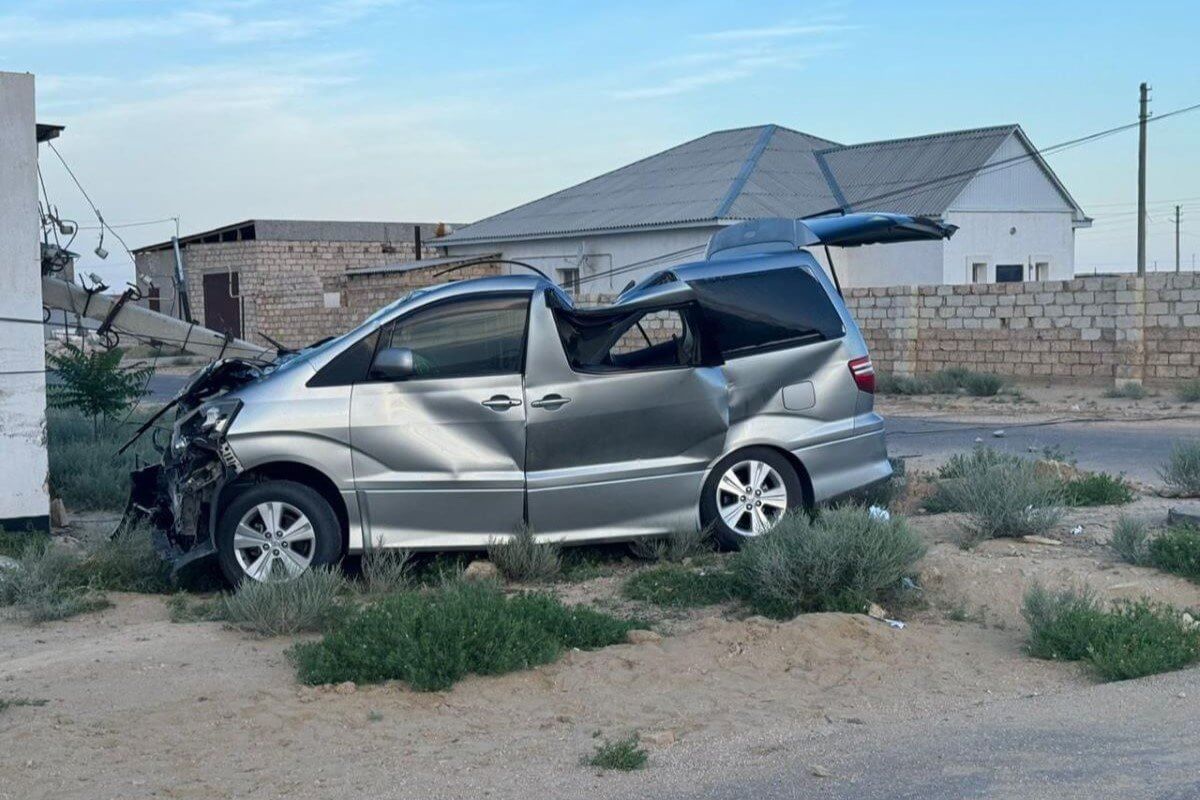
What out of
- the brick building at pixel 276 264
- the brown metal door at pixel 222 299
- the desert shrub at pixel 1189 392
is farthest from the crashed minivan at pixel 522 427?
the brown metal door at pixel 222 299

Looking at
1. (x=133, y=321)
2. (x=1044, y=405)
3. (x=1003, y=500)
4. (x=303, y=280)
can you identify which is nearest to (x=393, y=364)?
(x=1003, y=500)

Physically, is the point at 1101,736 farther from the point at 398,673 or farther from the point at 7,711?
the point at 7,711

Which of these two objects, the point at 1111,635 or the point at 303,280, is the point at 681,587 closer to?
the point at 1111,635

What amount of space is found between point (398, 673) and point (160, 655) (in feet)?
4.59

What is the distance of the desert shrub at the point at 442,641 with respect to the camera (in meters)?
6.61

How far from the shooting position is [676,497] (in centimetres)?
909

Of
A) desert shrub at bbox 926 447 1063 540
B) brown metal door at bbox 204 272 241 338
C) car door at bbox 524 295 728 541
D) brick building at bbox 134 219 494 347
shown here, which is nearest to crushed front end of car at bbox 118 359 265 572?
car door at bbox 524 295 728 541

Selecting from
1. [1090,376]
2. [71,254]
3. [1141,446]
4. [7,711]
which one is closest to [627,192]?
[1090,376]

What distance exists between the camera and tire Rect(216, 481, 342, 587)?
845cm

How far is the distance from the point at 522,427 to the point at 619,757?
351 cm

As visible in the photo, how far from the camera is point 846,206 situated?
3916 centimetres

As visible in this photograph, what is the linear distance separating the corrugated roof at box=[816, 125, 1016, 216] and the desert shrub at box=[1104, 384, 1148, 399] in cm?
1364

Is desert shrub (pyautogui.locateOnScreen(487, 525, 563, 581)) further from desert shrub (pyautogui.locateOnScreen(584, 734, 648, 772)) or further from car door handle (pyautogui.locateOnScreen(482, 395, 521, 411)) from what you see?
desert shrub (pyautogui.locateOnScreen(584, 734, 648, 772))

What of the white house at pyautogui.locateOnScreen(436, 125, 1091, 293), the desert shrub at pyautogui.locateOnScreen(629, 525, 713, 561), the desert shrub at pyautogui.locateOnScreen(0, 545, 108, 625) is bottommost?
the desert shrub at pyautogui.locateOnScreen(0, 545, 108, 625)
